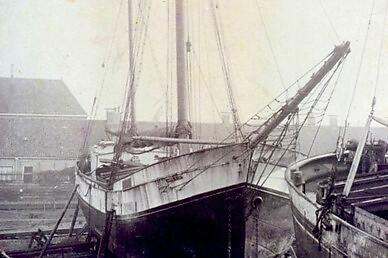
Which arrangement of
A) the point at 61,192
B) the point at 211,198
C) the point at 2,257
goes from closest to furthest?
the point at 211,198 → the point at 2,257 → the point at 61,192

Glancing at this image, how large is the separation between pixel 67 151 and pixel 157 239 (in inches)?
770

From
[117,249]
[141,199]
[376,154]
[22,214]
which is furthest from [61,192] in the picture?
[376,154]

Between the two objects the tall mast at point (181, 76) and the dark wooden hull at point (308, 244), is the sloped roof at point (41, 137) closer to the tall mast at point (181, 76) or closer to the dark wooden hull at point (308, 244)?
the tall mast at point (181, 76)

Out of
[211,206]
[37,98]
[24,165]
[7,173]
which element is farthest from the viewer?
[37,98]

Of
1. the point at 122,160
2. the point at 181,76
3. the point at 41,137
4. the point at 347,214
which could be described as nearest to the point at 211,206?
the point at 347,214

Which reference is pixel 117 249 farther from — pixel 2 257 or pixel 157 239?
pixel 2 257

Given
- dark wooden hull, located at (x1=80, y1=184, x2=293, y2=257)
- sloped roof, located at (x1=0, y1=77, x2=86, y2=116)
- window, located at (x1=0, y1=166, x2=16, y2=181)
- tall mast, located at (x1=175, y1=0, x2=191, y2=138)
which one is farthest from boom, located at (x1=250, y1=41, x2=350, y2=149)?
sloped roof, located at (x1=0, y1=77, x2=86, y2=116)

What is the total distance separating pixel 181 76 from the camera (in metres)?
11.8

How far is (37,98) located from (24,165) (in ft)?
29.3

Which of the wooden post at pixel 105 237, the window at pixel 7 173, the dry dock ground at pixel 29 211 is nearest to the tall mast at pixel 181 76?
the wooden post at pixel 105 237

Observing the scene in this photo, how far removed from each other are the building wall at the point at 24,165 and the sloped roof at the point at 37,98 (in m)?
6.77

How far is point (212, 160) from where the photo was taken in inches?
357

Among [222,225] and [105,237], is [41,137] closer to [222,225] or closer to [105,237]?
[105,237]

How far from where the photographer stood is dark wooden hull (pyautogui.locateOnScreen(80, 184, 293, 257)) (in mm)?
8922
